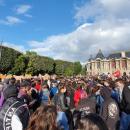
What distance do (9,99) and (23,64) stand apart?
8262cm

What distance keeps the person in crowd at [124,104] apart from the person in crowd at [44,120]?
183 inches

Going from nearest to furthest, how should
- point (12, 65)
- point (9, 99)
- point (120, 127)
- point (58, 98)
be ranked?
point (9, 99) < point (120, 127) < point (58, 98) < point (12, 65)

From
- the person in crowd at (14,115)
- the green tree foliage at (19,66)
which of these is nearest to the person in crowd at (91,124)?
the person in crowd at (14,115)

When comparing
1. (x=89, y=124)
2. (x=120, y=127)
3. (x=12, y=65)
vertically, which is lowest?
→ (x=120, y=127)

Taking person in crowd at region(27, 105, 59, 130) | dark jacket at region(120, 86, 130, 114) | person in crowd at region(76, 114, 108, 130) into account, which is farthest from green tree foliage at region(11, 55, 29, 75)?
person in crowd at region(76, 114, 108, 130)

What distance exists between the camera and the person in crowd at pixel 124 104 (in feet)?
29.4

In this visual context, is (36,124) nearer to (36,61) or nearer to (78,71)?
(36,61)

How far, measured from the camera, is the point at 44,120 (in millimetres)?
4465

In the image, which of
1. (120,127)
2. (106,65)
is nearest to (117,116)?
(120,127)

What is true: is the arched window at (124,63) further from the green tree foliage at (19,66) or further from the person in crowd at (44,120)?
the person in crowd at (44,120)

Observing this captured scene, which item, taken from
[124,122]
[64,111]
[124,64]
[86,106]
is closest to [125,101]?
[124,122]

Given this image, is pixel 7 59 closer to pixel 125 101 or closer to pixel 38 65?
pixel 38 65

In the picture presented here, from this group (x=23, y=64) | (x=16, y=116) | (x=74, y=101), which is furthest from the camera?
(x=23, y=64)

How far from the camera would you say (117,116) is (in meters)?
9.04
